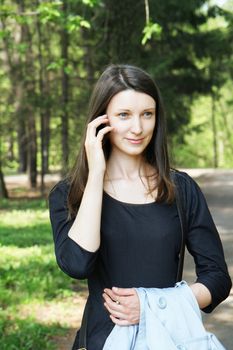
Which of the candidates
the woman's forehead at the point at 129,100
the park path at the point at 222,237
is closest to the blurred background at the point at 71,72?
the park path at the point at 222,237

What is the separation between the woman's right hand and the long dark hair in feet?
0.19

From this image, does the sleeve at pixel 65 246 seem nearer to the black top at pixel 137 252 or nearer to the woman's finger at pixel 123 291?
the black top at pixel 137 252

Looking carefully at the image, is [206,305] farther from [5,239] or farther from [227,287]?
[5,239]

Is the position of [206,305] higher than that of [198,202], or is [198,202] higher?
[198,202]

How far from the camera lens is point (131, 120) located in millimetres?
2213

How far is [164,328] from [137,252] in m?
0.29

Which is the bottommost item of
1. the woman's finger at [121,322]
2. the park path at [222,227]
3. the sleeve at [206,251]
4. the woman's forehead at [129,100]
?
the park path at [222,227]

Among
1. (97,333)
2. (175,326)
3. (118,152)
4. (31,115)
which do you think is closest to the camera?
(175,326)

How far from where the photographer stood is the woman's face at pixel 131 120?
2203 millimetres

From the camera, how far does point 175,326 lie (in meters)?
2.03

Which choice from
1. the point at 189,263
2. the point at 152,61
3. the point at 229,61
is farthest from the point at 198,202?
the point at 229,61

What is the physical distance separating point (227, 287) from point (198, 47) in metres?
20.1

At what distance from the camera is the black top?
2.15 meters

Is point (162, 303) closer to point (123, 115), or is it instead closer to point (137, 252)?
point (137, 252)
